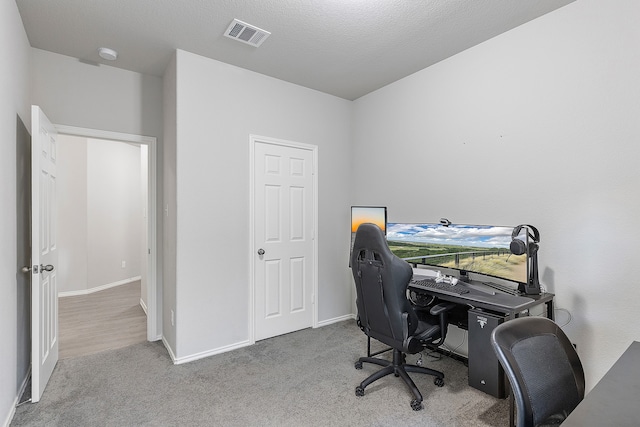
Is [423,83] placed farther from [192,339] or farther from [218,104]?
[192,339]

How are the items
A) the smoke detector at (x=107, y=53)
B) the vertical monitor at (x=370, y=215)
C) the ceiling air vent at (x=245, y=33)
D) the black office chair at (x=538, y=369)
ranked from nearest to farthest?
the black office chair at (x=538, y=369), the ceiling air vent at (x=245, y=33), the smoke detector at (x=107, y=53), the vertical monitor at (x=370, y=215)

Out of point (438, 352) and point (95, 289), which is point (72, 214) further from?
point (438, 352)

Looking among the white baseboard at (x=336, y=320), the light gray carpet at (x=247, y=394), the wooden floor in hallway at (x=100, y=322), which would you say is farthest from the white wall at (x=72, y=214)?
the white baseboard at (x=336, y=320)

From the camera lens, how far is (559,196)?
2.29m

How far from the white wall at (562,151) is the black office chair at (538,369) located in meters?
1.20

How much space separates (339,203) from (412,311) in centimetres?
198

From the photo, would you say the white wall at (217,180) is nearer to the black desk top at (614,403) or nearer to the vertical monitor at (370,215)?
the vertical monitor at (370,215)

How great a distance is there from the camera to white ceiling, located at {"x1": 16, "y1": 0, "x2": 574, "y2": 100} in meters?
2.23

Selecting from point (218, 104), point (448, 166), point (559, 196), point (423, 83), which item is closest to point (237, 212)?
point (218, 104)

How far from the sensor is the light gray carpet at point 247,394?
206 cm

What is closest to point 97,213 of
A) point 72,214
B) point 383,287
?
point 72,214

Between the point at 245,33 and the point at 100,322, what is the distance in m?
3.70

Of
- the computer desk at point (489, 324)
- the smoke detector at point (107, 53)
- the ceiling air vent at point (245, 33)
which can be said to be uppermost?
the ceiling air vent at point (245, 33)

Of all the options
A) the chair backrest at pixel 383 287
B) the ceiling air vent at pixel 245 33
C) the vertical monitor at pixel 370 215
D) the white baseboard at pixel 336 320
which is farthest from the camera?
the white baseboard at pixel 336 320
